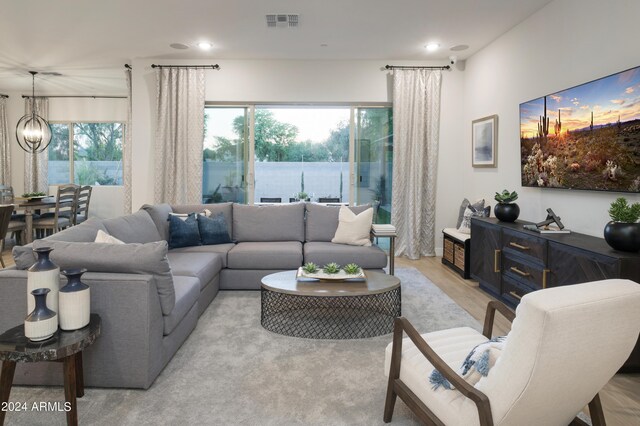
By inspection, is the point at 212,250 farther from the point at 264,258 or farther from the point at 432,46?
the point at 432,46

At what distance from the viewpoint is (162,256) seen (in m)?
2.42

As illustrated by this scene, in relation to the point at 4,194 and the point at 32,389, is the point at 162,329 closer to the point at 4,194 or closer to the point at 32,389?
the point at 32,389

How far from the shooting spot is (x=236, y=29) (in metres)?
5.07

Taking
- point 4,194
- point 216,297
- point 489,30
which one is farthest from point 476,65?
point 4,194

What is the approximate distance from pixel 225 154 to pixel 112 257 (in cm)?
446

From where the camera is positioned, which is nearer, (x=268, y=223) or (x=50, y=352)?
(x=50, y=352)

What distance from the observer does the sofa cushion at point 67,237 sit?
2389 millimetres

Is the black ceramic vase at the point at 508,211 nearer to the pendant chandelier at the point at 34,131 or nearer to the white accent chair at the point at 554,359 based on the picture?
the white accent chair at the point at 554,359

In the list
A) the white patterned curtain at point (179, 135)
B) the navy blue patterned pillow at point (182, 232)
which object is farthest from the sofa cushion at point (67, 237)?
the white patterned curtain at point (179, 135)

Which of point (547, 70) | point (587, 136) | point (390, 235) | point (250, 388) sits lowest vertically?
point (250, 388)

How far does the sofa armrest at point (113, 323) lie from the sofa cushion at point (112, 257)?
47 mm

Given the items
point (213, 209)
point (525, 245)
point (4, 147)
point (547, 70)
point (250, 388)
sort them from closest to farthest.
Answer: point (250, 388), point (525, 245), point (547, 70), point (213, 209), point (4, 147)

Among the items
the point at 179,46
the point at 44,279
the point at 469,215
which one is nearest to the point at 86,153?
the point at 179,46

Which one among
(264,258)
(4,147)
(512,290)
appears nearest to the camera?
(512,290)
